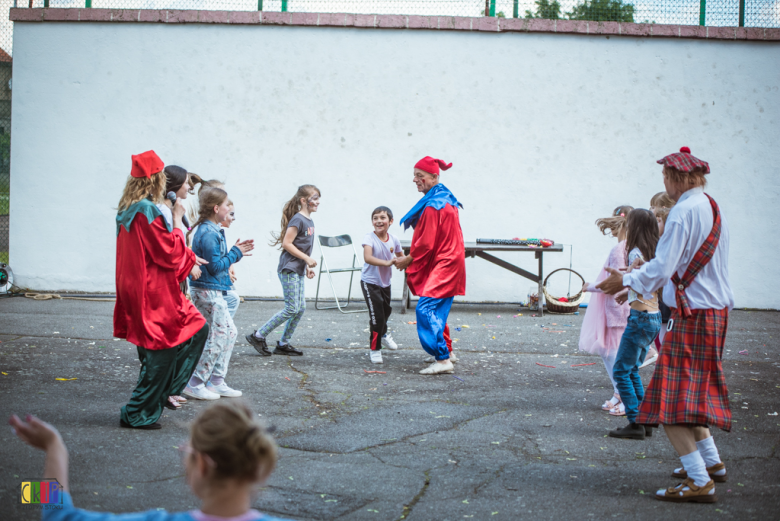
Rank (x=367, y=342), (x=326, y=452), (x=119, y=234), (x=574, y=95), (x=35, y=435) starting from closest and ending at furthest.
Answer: (x=35, y=435), (x=326, y=452), (x=119, y=234), (x=367, y=342), (x=574, y=95)

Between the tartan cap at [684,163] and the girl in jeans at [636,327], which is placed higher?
the tartan cap at [684,163]

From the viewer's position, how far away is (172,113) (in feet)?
36.9

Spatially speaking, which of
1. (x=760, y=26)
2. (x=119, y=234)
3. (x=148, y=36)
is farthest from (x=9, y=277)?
(x=760, y=26)

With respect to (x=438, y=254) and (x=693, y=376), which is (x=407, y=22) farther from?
(x=693, y=376)

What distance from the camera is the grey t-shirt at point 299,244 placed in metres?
6.82

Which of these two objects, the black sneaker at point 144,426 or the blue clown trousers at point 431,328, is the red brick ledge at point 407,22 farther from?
the black sneaker at point 144,426

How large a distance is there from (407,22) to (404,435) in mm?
8244

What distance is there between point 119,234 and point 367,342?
157 inches

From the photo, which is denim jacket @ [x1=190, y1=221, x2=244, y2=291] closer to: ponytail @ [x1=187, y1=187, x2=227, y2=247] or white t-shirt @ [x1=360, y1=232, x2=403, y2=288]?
ponytail @ [x1=187, y1=187, x2=227, y2=247]

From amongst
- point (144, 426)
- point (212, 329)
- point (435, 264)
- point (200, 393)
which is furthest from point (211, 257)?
point (435, 264)

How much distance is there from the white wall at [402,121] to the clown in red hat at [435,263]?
4.83m

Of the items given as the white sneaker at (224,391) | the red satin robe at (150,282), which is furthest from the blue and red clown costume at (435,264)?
the red satin robe at (150,282)

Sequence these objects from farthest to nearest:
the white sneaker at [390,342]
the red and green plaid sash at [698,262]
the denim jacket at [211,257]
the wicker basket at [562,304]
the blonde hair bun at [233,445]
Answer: the wicker basket at [562,304] → the white sneaker at [390,342] → the denim jacket at [211,257] → the red and green plaid sash at [698,262] → the blonde hair bun at [233,445]

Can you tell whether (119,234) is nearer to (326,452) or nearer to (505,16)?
(326,452)
